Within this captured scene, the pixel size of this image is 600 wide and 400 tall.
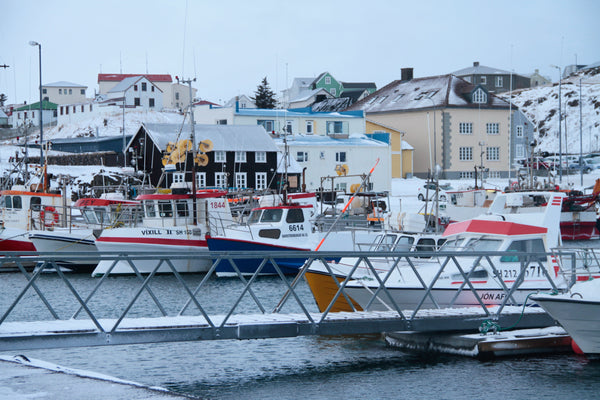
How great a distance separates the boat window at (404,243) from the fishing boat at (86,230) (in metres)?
16.3

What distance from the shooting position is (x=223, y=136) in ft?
217

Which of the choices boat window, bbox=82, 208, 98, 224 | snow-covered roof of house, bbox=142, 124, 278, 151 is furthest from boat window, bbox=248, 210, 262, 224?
snow-covered roof of house, bbox=142, 124, 278, 151

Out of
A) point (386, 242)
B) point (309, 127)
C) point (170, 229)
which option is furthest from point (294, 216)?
point (309, 127)

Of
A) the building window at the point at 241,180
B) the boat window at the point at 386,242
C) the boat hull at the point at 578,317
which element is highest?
the building window at the point at 241,180

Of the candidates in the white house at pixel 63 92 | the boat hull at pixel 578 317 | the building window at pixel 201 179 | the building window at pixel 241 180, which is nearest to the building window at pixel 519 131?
the building window at pixel 241 180

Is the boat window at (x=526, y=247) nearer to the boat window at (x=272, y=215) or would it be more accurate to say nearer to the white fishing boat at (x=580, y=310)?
the white fishing boat at (x=580, y=310)

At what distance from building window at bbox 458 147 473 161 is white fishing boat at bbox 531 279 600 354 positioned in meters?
65.5

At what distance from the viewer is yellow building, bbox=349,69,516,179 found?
265ft

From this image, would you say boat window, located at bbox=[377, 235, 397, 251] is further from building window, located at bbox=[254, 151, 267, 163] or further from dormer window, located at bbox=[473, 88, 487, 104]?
dormer window, located at bbox=[473, 88, 487, 104]

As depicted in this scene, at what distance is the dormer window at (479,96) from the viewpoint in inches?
3260

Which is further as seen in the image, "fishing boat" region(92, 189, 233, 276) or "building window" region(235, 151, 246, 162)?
"building window" region(235, 151, 246, 162)

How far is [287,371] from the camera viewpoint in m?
17.8

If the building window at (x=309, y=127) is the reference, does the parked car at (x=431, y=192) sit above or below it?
below

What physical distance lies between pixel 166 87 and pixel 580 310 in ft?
395
